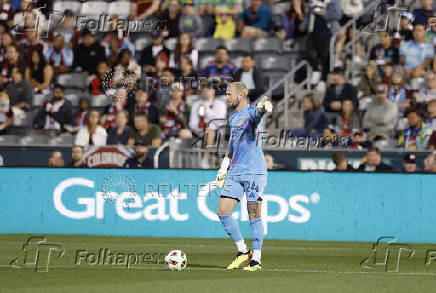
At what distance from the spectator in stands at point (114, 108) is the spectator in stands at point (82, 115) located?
0.56 m

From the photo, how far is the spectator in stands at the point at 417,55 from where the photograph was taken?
21.0 meters

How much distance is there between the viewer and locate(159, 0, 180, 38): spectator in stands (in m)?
22.7

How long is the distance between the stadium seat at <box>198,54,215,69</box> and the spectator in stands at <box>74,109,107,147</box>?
3.43 meters

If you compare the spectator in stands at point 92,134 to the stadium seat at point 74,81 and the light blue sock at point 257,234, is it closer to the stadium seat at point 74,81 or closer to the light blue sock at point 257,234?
the stadium seat at point 74,81

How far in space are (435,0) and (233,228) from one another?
12401mm

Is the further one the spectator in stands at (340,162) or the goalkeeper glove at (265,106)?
the spectator in stands at (340,162)

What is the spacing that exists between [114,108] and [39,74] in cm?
302

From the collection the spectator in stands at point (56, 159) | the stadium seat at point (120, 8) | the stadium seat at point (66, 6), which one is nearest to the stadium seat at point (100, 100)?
the stadium seat at point (120, 8)

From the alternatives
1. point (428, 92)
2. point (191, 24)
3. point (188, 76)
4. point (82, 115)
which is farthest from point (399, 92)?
point (82, 115)

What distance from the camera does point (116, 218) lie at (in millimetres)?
18078

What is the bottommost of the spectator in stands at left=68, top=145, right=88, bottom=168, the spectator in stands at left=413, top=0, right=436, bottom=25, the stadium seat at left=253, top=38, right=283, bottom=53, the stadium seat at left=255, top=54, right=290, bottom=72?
the spectator in stands at left=68, top=145, right=88, bottom=168

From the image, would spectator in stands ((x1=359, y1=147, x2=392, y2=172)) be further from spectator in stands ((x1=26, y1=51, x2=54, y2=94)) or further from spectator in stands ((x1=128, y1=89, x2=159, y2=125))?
spectator in stands ((x1=26, y1=51, x2=54, y2=94))

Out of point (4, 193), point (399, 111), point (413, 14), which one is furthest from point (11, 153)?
point (413, 14)

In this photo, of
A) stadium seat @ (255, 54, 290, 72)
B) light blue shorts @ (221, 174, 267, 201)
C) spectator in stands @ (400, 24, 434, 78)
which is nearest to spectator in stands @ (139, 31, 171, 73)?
stadium seat @ (255, 54, 290, 72)
